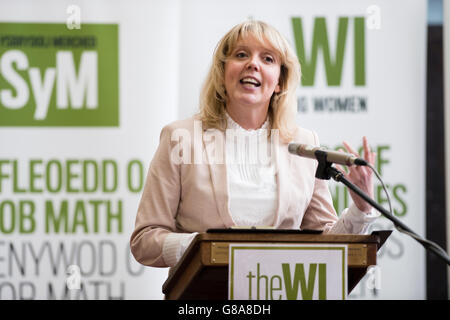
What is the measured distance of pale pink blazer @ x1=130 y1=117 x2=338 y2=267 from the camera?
8.68 feet

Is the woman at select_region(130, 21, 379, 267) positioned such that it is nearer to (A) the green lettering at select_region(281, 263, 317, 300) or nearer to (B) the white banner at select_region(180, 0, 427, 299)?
(A) the green lettering at select_region(281, 263, 317, 300)

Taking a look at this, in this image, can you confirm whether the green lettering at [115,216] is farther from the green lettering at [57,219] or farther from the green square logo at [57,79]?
the green square logo at [57,79]

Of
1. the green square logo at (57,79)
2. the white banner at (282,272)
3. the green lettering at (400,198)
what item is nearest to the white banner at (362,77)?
the green lettering at (400,198)

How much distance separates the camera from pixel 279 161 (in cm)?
279

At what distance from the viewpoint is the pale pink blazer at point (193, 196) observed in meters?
2.64

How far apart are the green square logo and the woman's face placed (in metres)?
1.39

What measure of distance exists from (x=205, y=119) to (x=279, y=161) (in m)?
0.33

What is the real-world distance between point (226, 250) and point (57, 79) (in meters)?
2.32

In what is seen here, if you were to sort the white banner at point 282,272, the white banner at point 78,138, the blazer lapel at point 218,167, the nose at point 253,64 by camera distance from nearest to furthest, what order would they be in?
the white banner at point 282,272, the blazer lapel at point 218,167, the nose at point 253,64, the white banner at point 78,138

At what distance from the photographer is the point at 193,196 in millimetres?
2697

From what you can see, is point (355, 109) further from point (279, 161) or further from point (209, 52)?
point (279, 161)

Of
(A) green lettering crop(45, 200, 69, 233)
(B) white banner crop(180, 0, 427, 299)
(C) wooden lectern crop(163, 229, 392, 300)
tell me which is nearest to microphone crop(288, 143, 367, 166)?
(C) wooden lectern crop(163, 229, 392, 300)

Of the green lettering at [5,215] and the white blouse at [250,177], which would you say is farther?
the green lettering at [5,215]
